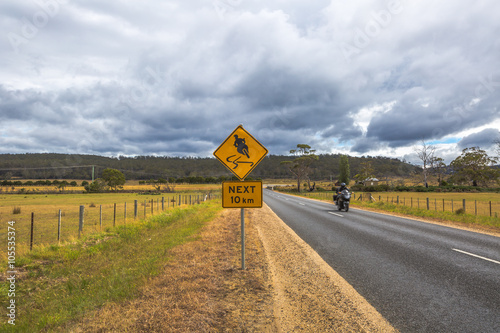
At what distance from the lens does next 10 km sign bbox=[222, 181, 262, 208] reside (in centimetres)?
637

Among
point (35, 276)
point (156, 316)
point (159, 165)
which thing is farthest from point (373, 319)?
point (159, 165)

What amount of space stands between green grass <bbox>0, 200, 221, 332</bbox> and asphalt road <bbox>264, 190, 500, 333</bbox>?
4267 mm

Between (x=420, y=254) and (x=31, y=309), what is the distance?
9.00 m

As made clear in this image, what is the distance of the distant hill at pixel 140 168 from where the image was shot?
5925 inches

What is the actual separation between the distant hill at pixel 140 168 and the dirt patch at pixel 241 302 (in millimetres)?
125173

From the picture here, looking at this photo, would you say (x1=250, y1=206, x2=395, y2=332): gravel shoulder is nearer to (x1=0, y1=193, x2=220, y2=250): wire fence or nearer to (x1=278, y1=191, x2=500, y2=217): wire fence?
→ (x1=0, y1=193, x2=220, y2=250): wire fence

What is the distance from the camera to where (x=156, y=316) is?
13.2 ft

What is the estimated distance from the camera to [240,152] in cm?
661

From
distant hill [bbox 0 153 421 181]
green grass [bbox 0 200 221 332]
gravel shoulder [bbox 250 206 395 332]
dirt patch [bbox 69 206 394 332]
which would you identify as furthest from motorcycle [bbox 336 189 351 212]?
distant hill [bbox 0 153 421 181]

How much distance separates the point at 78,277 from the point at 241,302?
17.4ft

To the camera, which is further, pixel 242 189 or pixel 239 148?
pixel 239 148

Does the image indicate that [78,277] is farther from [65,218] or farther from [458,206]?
[458,206]

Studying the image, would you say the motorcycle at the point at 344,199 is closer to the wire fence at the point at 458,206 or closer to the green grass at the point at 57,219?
the wire fence at the point at 458,206

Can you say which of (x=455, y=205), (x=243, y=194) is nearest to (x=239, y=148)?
(x=243, y=194)
